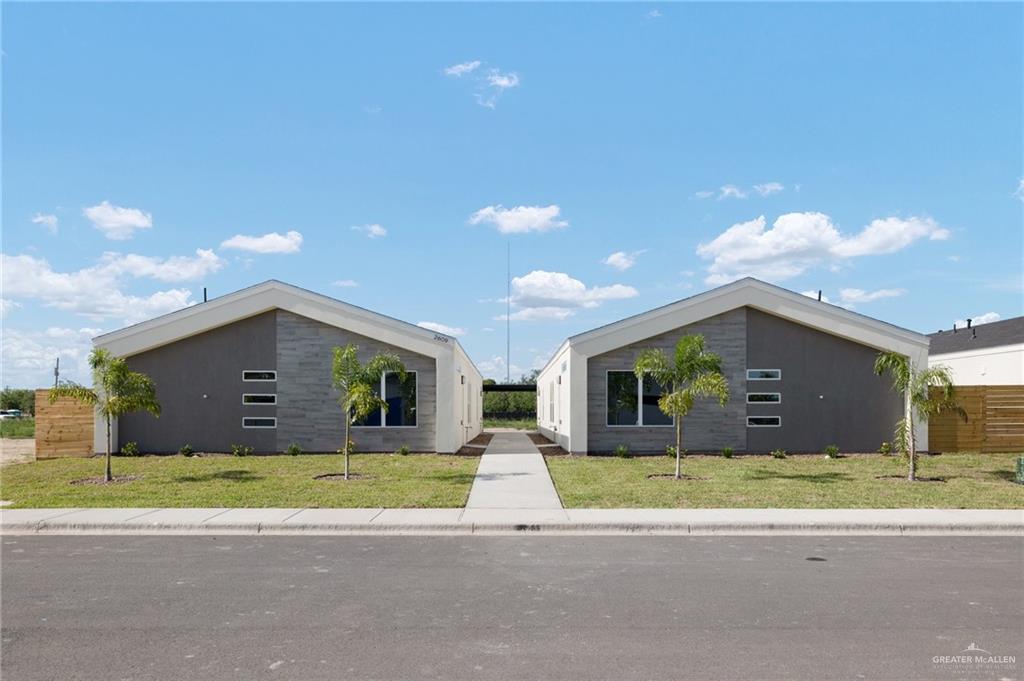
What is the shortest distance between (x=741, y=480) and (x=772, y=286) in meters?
8.08

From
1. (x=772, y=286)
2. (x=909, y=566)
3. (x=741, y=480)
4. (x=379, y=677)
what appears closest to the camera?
(x=379, y=677)

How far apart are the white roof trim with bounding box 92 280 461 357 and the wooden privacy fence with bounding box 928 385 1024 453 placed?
1543 centimetres

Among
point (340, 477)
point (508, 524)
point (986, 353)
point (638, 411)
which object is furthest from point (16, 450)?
point (986, 353)

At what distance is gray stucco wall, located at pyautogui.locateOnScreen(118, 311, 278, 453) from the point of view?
23.4 meters

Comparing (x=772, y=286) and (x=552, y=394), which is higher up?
(x=772, y=286)

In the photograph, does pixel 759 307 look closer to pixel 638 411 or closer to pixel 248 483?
pixel 638 411

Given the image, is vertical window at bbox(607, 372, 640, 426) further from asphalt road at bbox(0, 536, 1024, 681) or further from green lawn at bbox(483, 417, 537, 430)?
green lawn at bbox(483, 417, 537, 430)

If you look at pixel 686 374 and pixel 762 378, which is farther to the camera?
pixel 762 378

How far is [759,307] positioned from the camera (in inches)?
919

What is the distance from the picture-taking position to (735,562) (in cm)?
968

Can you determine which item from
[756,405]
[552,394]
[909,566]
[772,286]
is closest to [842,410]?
[756,405]

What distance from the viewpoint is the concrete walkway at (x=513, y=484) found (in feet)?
45.5

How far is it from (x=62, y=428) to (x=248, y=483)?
32.9 feet

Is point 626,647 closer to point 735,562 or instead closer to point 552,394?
point 735,562
